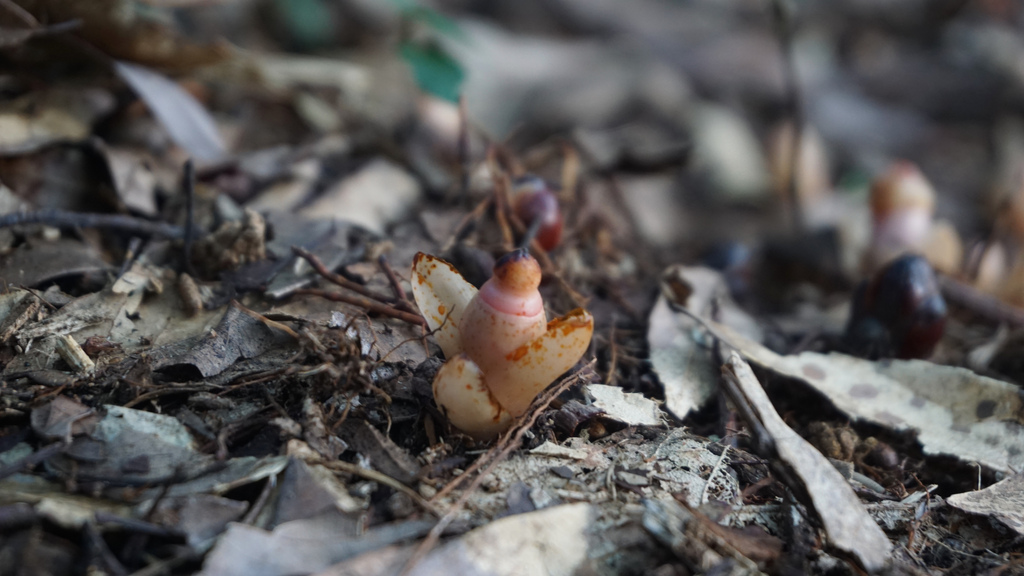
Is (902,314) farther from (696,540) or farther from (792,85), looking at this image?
(792,85)

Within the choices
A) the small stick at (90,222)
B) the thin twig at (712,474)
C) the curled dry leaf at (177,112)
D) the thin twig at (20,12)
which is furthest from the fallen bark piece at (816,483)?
the thin twig at (20,12)

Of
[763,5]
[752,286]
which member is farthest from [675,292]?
[763,5]

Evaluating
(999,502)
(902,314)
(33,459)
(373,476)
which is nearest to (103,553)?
(33,459)

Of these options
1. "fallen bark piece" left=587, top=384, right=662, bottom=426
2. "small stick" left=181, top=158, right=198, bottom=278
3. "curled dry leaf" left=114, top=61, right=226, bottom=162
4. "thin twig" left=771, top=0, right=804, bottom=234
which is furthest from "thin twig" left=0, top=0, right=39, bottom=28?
"thin twig" left=771, top=0, right=804, bottom=234

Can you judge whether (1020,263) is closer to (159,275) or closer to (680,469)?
(680,469)

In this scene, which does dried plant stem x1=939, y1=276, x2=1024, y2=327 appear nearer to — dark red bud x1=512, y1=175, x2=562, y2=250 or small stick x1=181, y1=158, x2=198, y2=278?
dark red bud x1=512, y1=175, x2=562, y2=250

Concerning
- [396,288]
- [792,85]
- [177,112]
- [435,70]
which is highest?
[792,85]

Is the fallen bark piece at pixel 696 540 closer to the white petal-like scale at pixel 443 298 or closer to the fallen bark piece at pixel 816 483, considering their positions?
the fallen bark piece at pixel 816 483
